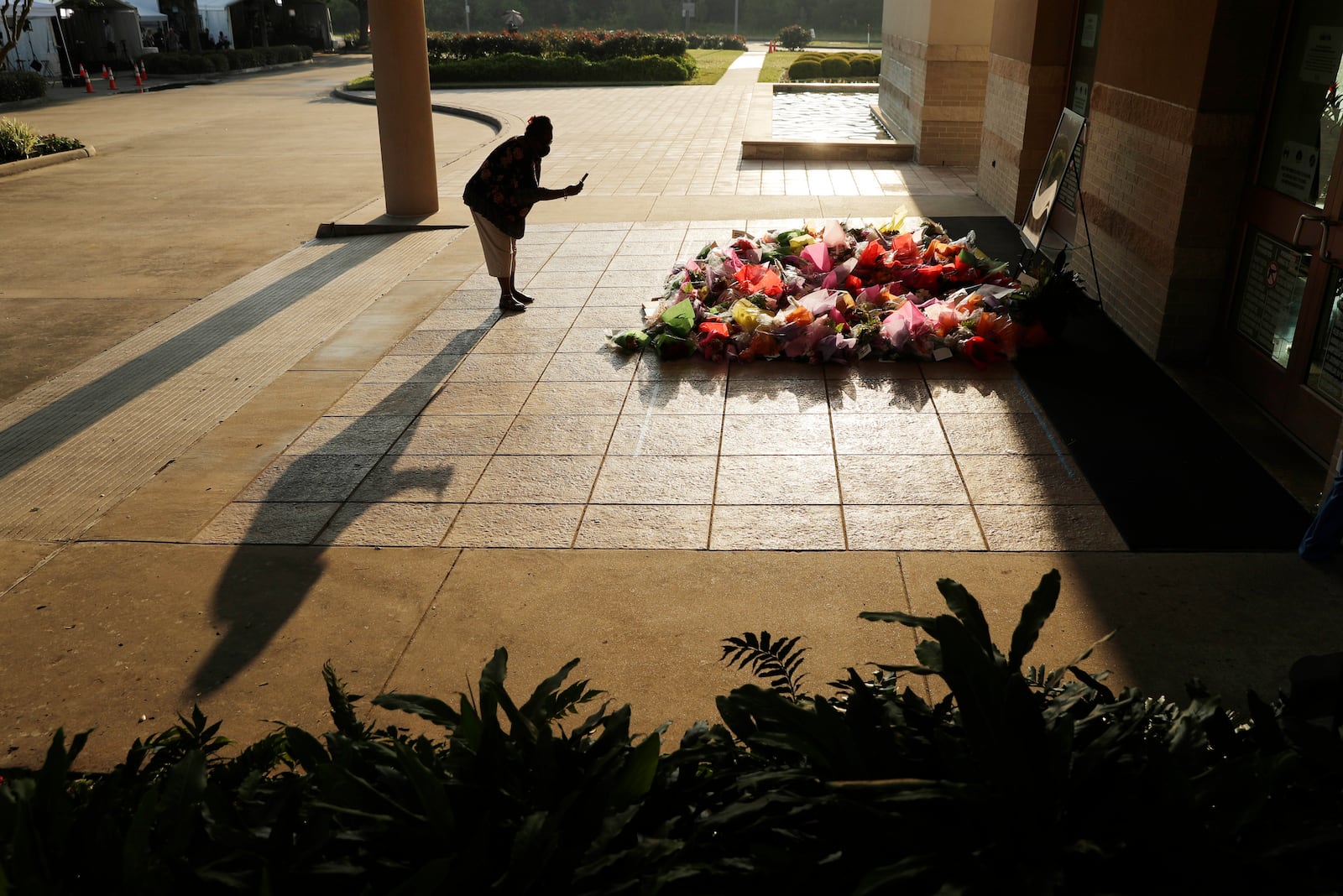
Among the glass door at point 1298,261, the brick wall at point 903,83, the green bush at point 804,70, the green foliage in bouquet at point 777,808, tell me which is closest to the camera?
the green foliage in bouquet at point 777,808

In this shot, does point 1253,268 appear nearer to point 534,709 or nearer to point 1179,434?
point 1179,434

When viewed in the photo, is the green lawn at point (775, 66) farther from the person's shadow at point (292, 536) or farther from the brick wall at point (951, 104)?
the person's shadow at point (292, 536)

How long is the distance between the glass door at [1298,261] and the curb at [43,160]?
1791 cm

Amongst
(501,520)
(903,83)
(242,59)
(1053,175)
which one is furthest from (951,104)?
(242,59)

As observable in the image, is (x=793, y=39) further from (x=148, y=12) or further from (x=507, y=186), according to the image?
(x=507, y=186)

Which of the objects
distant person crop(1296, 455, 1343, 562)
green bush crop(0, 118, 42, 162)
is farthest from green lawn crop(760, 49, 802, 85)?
distant person crop(1296, 455, 1343, 562)

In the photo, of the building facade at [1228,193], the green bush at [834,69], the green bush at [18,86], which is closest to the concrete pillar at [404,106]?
the building facade at [1228,193]

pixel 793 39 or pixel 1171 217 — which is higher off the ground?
pixel 1171 217

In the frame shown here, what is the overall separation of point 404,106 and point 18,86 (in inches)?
844

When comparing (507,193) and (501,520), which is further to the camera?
(507,193)

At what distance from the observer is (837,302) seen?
25.6ft

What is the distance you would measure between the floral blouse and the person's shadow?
2001mm

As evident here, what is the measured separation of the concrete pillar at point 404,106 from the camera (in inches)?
458

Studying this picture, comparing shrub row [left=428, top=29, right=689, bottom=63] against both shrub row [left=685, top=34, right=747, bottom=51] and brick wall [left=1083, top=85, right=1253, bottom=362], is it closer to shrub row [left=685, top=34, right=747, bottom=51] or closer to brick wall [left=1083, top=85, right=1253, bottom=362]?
shrub row [left=685, top=34, right=747, bottom=51]
